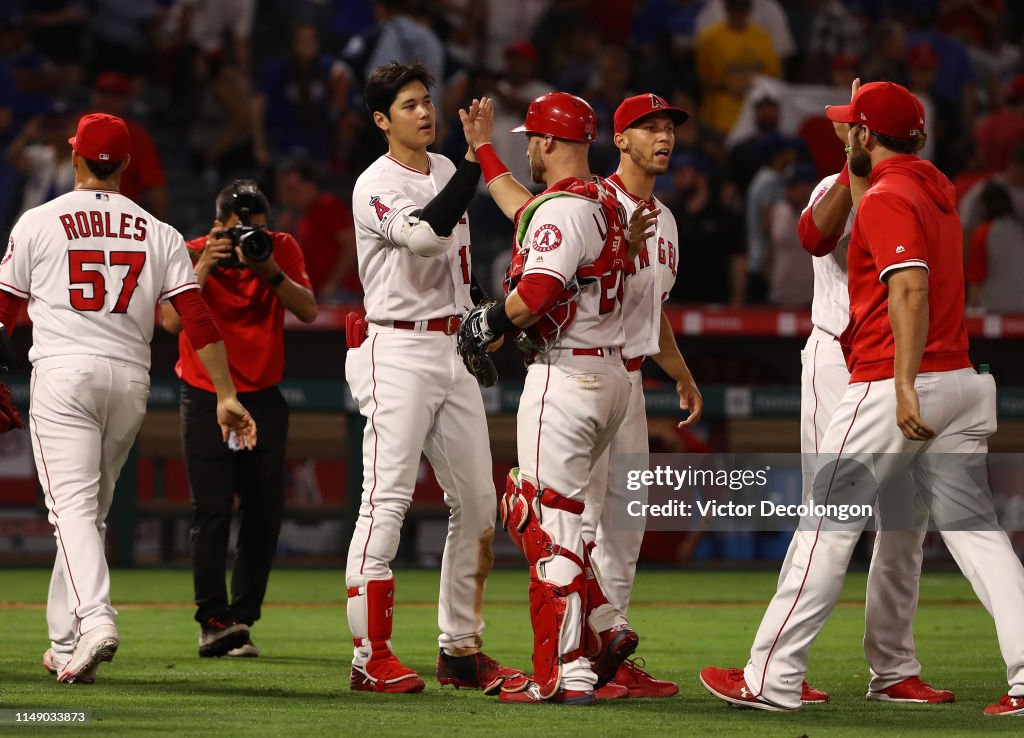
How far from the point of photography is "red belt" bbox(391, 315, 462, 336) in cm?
607

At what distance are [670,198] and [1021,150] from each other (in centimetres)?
280

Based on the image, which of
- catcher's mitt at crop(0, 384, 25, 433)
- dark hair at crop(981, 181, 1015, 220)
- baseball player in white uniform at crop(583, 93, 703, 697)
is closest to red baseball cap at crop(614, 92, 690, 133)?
baseball player in white uniform at crop(583, 93, 703, 697)

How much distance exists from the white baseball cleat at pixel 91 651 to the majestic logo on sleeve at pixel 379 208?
5.84 ft

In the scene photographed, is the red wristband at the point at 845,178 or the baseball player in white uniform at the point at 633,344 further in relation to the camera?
the baseball player in white uniform at the point at 633,344

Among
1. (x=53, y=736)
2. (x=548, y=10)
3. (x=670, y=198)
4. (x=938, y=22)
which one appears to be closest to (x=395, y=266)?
(x=53, y=736)

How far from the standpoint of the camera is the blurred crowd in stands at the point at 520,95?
41.7 ft

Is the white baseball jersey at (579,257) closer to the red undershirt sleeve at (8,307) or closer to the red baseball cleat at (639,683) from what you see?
the red baseball cleat at (639,683)

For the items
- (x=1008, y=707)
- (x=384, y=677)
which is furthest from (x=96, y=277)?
(x=1008, y=707)

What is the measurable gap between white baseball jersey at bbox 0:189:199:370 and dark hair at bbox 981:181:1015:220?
25.9 feet

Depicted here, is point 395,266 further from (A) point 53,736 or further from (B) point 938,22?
(B) point 938,22

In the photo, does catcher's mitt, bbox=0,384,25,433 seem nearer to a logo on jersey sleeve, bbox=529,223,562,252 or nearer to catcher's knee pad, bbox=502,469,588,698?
catcher's knee pad, bbox=502,469,588,698

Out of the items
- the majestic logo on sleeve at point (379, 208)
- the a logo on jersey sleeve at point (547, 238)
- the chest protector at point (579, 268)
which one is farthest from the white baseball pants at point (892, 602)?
the majestic logo on sleeve at point (379, 208)

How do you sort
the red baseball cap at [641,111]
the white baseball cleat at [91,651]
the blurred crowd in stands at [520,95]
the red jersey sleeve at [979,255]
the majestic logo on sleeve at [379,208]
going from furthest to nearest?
the blurred crowd in stands at [520,95], the red jersey sleeve at [979,255], the red baseball cap at [641,111], the majestic logo on sleeve at [379,208], the white baseball cleat at [91,651]

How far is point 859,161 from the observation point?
5547 millimetres
